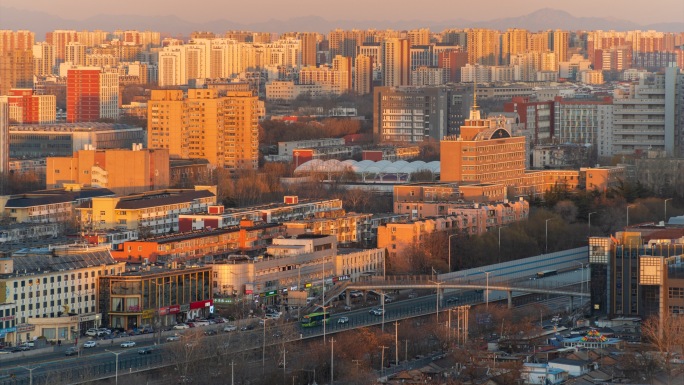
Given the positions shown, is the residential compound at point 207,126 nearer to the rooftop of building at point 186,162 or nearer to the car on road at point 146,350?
the rooftop of building at point 186,162

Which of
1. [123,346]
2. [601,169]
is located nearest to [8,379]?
[123,346]

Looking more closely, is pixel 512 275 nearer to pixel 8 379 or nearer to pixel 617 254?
pixel 617 254

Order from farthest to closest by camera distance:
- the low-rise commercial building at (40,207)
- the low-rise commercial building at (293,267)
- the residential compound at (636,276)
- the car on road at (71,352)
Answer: the low-rise commercial building at (40,207) → the low-rise commercial building at (293,267) → the residential compound at (636,276) → the car on road at (71,352)

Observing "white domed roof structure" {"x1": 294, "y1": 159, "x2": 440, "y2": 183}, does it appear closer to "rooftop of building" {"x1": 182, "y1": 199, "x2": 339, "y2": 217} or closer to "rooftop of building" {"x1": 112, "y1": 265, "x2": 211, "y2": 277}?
"rooftop of building" {"x1": 182, "y1": 199, "x2": 339, "y2": 217}

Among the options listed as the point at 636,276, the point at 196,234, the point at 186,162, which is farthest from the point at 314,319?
the point at 186,162

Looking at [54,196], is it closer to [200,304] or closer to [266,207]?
[266,207]

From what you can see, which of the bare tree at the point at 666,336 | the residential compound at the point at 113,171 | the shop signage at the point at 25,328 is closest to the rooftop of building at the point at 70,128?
the residential compound at the point at 113,171

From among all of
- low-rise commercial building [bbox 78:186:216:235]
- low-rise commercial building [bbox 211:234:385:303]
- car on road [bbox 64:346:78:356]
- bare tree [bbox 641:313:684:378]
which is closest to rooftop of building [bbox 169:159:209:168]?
low-rise commercial building [bbox 78:186:216:235]
